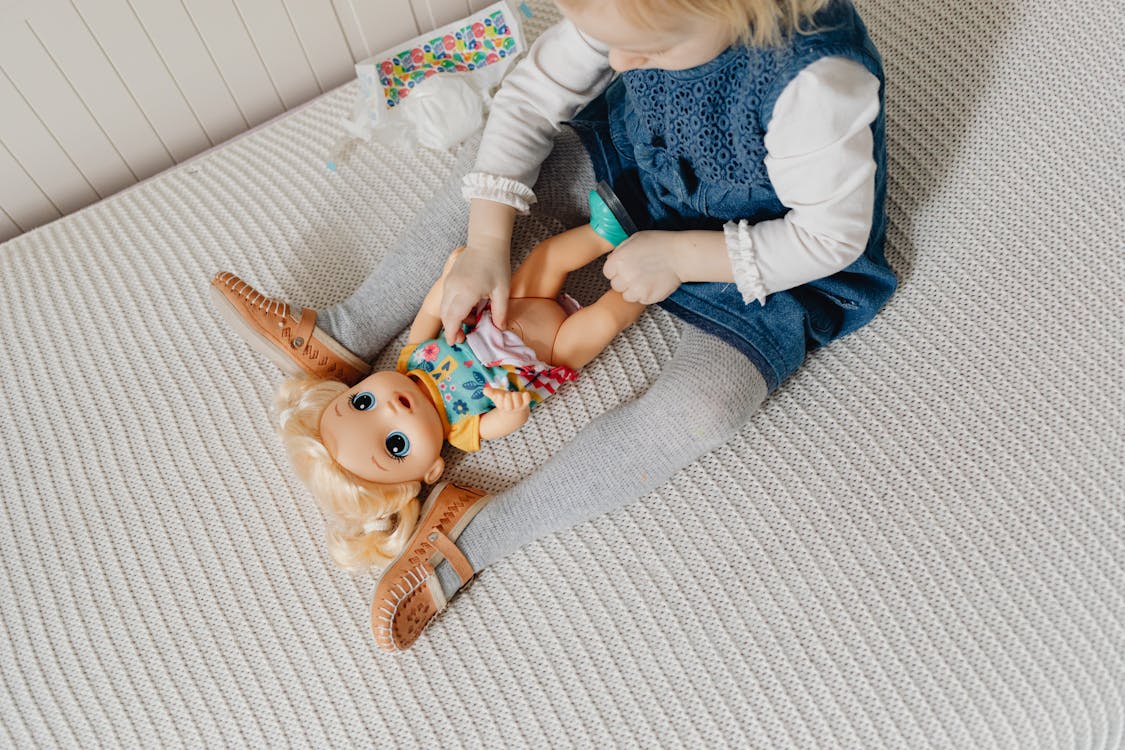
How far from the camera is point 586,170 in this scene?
3.14 feet

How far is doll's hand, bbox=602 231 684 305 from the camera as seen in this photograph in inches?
31.3

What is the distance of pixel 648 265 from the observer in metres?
0.80

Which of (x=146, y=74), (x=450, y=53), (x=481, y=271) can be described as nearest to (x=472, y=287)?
(x=481, y=271)

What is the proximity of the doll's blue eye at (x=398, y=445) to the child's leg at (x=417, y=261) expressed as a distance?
15 centimetres

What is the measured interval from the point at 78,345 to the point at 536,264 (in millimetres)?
581

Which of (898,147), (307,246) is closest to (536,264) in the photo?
(307,246)

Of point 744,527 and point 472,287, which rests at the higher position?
point 472,287

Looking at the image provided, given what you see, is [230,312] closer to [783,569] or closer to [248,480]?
[248,480]

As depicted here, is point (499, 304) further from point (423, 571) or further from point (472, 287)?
point (423, 571)

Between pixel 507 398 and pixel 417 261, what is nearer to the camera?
pixel 507 398

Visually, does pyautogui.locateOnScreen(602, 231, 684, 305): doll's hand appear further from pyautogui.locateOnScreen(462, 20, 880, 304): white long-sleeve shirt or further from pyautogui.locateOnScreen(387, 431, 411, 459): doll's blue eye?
pyautogui.locateOnScreen(387, 431, 411, 459): doll's blue eye

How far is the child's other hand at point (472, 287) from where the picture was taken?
2.79ft

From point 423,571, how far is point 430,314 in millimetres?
277

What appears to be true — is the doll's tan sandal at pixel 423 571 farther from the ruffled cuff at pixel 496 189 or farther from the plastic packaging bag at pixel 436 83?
the plastic packaging bag at pixel 436 83
